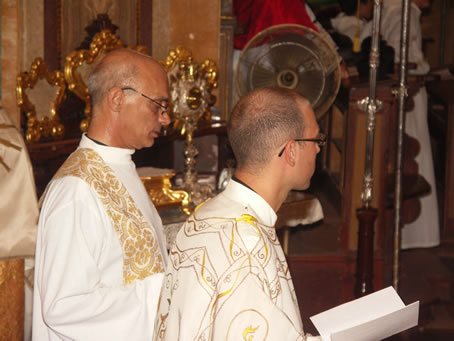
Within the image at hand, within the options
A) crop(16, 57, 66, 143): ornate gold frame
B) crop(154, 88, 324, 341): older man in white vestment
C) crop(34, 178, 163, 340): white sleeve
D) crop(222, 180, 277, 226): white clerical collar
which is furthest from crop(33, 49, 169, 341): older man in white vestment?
crop(16, 57, 66, 143): ornate gold frame

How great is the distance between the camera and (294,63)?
464 centimetres

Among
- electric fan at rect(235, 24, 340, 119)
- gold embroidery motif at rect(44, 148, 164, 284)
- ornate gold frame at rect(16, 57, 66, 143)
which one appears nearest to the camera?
gold embroidery motif at rect(44, 148, 164, 284)

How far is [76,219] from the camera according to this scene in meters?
2.03

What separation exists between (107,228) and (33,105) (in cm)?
184

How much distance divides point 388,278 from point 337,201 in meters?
1.51

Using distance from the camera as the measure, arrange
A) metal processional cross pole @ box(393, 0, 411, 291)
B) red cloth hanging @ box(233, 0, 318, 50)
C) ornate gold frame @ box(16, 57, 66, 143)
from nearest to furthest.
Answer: ornate gold frame @ box(16, 57, 66, 143)
metal processional cross pole @ box(393, 0, 411, 291)
red cloth hanging @ box(233, 0, 318, 50)

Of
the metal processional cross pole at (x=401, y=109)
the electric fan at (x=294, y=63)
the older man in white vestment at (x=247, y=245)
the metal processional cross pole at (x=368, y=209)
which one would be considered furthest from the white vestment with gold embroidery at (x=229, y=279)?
the electric fan at (x=294, y=63)

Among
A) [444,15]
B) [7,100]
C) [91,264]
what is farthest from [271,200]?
[444,15]

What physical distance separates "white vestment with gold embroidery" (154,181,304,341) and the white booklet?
0.25 feet

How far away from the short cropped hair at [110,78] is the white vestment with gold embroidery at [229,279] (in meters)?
0.77

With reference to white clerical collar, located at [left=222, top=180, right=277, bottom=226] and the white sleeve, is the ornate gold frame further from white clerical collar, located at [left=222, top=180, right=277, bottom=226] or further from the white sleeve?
white clerical collar, located at [left=222, top=180, right=277, bottom=226]

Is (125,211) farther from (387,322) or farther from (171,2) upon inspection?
(171,2)

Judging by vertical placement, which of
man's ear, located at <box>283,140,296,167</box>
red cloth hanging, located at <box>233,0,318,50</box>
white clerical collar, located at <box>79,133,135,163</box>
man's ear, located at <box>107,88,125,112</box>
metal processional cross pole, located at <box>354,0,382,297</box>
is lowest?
metal processional cross pole, located at <box>354,0,382,297</box>

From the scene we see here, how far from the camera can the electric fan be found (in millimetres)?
4582
